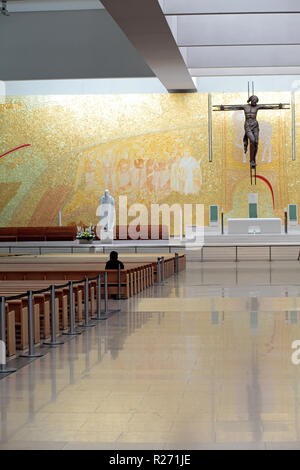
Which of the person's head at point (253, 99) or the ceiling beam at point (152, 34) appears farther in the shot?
the person's head at point (253, 99)

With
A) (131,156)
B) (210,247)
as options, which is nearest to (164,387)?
(210,247)

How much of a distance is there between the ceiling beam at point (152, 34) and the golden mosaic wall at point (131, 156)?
3.62 m

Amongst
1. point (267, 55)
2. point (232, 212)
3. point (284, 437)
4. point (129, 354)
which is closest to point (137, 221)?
point (232, 212)

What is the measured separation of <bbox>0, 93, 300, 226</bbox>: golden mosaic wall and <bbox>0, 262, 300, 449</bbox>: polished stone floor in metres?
21.5

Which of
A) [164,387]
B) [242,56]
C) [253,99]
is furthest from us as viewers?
[253,99]

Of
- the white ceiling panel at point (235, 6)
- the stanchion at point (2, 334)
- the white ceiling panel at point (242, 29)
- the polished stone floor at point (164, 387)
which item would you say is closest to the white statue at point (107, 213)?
the white ceiling panel at point (242, 29)

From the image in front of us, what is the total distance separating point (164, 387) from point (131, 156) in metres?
26.7

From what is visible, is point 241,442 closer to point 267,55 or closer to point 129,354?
point 129,354

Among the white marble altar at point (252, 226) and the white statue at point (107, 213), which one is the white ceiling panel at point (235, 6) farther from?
the white statue at point (107, 213)

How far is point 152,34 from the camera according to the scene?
1991 centimetres

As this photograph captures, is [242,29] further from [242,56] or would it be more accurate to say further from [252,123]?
[252,123]

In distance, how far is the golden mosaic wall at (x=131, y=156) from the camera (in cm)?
3095

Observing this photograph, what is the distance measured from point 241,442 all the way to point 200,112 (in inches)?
1108
